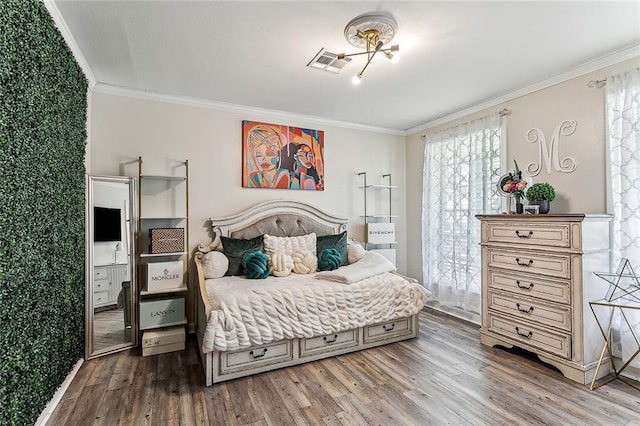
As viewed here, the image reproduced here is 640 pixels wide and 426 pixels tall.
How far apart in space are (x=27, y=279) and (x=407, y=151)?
4.51 metres

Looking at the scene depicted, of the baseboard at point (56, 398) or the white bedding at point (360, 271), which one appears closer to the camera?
the baseboard at point (56, 398)

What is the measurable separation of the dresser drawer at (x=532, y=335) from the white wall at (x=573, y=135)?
3.62 ft

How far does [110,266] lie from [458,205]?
12.5ft

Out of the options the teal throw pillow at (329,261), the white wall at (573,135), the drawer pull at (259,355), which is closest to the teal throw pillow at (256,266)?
the teal throw pillow at (329,261)

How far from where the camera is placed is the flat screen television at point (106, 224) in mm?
2902

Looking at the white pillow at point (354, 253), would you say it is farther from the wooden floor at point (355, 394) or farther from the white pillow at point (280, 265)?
the wooden floor at point (355, 394)

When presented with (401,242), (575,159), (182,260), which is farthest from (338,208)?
(575,159)

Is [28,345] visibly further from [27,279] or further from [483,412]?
[483,412]

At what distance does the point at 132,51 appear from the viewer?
2.54 m

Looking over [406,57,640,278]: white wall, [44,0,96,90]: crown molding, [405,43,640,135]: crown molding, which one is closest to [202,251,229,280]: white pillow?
[44,0,96,90]: crown molding

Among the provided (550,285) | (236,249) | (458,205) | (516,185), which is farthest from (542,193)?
(236,249)

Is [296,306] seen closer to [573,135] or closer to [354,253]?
[354,253]

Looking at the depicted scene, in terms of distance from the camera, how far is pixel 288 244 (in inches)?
143

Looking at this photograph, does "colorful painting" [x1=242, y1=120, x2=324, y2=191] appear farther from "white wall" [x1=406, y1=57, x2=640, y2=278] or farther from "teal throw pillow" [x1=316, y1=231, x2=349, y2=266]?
"white wall" [x1=406, y1=57, x2=640, y2=278]
